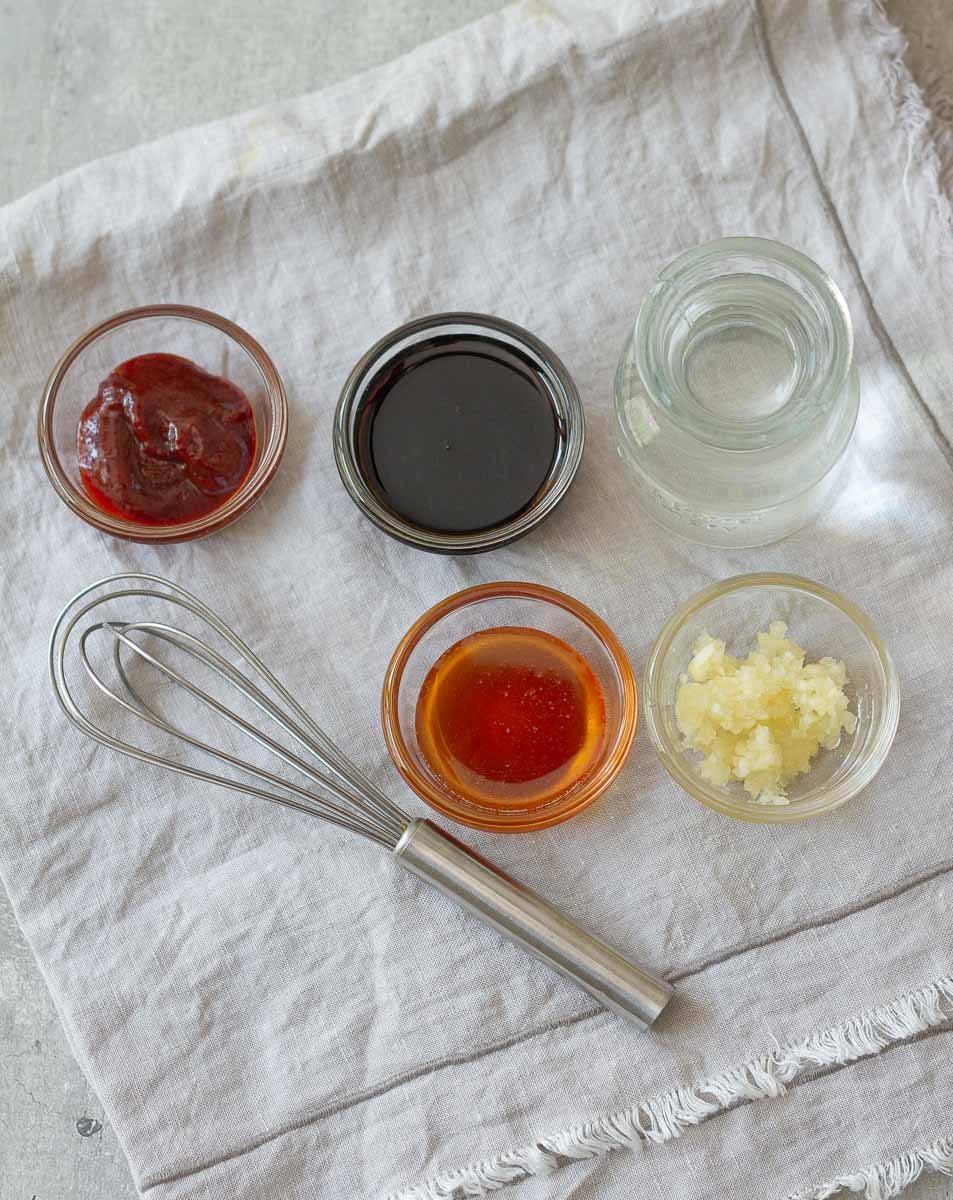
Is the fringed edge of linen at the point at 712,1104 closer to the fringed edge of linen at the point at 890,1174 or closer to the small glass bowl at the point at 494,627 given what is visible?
the fringed edge of linen at the point at 890,1174

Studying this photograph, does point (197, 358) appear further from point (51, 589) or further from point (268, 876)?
point (268, 876)

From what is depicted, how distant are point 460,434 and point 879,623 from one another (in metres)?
0.47

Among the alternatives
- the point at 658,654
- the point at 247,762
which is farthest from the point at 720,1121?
the point at 247,762

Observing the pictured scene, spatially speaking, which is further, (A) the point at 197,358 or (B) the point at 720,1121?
(A) the point at 197,358

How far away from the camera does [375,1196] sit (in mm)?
1185

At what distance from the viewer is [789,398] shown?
1.15 metres

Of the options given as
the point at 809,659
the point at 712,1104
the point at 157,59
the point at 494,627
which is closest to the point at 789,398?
the point at 809,659

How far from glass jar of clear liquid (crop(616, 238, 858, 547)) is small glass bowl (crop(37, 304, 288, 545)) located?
14.4 inches

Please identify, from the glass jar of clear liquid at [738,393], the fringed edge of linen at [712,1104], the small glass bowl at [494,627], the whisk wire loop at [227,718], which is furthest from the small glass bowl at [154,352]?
the fringed edge of linen at [712,1104]

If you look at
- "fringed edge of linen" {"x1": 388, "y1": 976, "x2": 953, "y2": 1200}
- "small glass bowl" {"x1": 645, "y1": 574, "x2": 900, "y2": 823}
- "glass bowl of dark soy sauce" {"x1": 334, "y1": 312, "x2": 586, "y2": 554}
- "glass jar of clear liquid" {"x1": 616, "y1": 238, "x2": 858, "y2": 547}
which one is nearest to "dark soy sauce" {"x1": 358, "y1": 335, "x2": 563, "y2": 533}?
"glass bowl of dark soy sauce" {"x1": 334, "y1": 312, "x2": 586, "y2": 554}

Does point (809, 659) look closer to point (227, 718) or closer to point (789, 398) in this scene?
point (789, 398)

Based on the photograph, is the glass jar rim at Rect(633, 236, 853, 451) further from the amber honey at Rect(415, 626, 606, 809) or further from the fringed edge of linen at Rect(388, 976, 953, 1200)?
the fringed edge of linen at Rect(388, 976, 953, 1200)

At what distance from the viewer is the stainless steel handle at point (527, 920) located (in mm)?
1158

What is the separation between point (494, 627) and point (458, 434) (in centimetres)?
20
